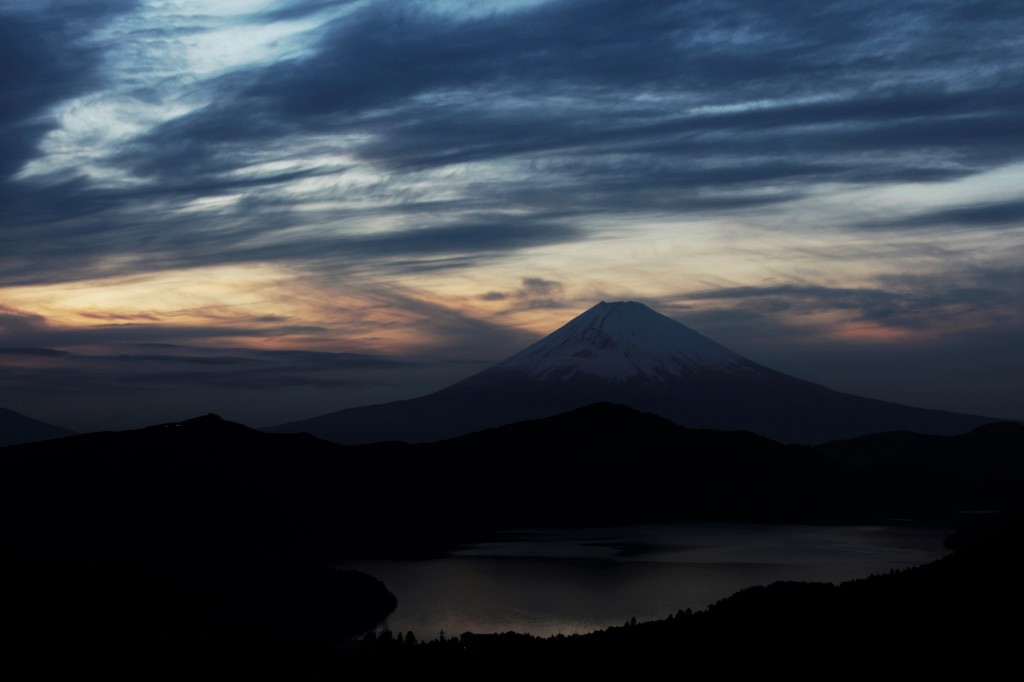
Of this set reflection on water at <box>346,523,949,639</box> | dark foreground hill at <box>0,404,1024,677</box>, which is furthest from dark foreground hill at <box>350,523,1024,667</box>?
reflection on water at <box>346,523,949,639</box>

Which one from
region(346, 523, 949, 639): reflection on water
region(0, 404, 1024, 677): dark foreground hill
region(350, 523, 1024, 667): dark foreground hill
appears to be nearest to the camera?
region(350, 523, 1024, 667): dark foreground hill

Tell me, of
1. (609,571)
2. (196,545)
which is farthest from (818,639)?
(196,545)

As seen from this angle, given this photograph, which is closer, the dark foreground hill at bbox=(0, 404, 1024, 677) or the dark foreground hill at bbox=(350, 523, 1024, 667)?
the dark foreground hill at bbox=(350, 523, 1024, 667)

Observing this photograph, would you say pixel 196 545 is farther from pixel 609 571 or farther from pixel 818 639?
pixel 818 639

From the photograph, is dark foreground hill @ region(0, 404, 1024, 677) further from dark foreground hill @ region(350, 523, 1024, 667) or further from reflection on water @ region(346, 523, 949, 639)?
reflection on water @ region(346, 523, 949, 639)

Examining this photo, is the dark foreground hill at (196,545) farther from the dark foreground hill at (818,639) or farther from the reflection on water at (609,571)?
the reflection on water at (609,571)

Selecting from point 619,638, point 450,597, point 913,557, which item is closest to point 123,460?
point 450,597

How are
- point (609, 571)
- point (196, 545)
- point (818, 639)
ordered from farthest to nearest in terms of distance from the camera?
point (196, 545), point (609, 571), point (818, 639)

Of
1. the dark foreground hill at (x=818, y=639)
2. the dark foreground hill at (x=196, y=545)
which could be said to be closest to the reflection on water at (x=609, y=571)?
the dark foreground hill at (x=196, y=545)
